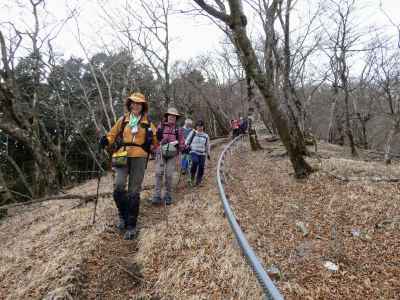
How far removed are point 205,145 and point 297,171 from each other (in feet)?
8.63

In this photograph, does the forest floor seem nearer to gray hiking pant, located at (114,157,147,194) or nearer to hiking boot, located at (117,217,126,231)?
hiking boot, located at (117,217,126,231)

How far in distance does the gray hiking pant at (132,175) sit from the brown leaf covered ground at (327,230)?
77.3 inches

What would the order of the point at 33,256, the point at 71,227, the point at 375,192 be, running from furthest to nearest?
1. the point at 375,192
2. the point at 71,227
3. the point at 33,256

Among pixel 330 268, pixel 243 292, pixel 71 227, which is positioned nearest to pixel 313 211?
pixel 330 268

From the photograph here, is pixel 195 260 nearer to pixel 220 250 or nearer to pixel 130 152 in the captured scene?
pixel 220 250

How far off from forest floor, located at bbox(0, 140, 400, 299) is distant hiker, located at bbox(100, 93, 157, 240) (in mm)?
465

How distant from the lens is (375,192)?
5.99 m

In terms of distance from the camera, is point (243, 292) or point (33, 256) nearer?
point (243, 292)

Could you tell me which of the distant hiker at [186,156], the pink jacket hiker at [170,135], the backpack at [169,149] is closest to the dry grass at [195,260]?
the backpack at [169,149]

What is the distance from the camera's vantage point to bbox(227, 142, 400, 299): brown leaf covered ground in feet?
11.1

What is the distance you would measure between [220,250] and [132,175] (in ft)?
6.44

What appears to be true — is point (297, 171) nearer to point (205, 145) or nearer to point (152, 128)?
point (205, 145)

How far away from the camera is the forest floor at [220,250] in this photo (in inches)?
134

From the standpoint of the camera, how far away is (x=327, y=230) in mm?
4781
